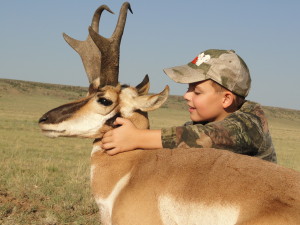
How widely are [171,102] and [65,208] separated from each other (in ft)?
351

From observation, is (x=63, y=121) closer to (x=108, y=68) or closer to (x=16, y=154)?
(x=108, y=68)

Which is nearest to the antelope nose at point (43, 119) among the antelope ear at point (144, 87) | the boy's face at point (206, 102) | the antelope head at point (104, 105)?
the antelope head at point (104, 105)

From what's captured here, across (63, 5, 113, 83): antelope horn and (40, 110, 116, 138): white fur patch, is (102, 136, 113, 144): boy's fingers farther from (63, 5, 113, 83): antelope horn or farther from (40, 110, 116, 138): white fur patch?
(63, 5, 113, 83): antelope horn

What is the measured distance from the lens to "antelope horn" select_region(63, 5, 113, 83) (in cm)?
531

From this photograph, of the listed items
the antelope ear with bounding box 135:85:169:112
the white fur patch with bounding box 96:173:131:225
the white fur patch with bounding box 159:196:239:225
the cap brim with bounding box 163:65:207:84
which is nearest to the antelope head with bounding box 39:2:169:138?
the antelope ear with bounding box 135:85:169:112

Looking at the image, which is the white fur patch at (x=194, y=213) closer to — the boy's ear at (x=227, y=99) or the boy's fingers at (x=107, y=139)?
the boy's fingers at (x=107, y=139)

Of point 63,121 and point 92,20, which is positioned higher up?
point 92,20


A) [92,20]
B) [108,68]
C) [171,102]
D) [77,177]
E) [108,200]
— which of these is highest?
[92,20]

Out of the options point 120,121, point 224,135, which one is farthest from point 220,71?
point 120,121

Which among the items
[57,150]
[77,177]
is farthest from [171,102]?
[77,177]

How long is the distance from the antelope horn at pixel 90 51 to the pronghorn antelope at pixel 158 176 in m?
0.02

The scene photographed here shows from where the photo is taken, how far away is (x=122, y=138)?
4.48 meters

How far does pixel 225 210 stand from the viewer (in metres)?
3.44

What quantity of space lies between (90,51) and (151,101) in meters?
1.38
